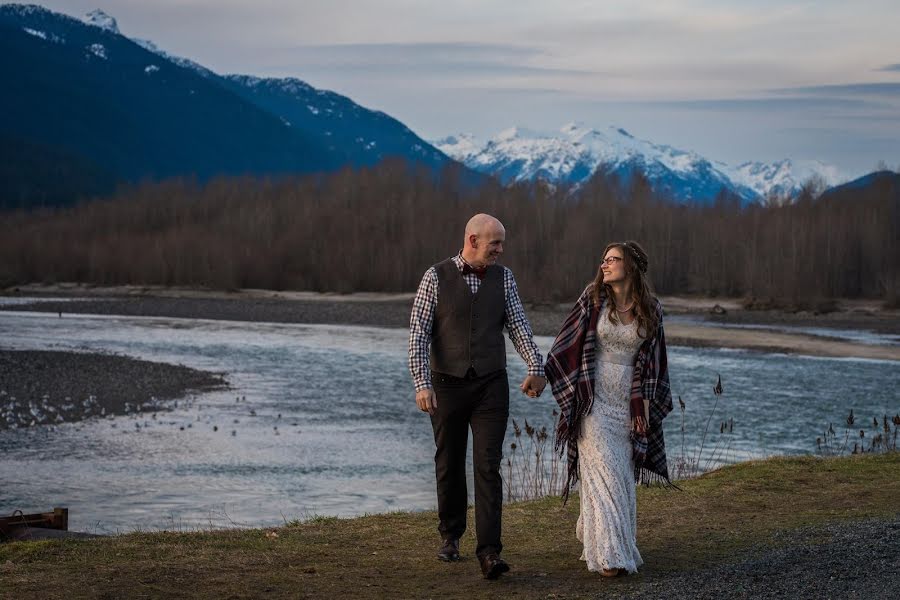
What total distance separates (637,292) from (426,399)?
4.65ft

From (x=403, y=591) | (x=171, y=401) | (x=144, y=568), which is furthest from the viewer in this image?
(x=171, y=401)

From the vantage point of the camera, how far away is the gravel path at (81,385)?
73.4 feet

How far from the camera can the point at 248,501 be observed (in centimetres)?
1445

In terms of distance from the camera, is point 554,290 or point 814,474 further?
point 554,290

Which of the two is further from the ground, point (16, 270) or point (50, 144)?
point (50, 144)

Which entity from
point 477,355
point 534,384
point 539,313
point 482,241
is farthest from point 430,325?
point 539,313

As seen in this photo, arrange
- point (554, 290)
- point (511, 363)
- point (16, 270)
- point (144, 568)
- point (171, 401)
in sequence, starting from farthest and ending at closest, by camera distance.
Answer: point (16, 270), point (554, 290), point (511, 363), point (171, 401), point (144, 568)

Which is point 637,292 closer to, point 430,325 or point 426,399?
point 430,325

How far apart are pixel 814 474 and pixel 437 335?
5702 millimetres

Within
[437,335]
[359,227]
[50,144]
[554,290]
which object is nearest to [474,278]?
[437,335]

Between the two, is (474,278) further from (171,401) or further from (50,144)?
(50,144)

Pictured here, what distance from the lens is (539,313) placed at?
62969 mm

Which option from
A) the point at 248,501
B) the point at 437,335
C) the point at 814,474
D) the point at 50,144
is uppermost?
the point at 50,144

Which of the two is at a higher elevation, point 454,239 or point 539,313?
point 454,239
